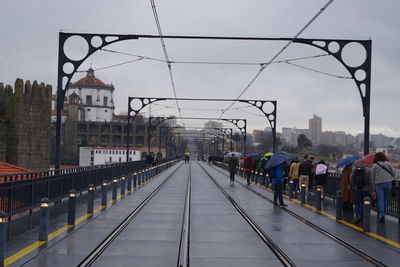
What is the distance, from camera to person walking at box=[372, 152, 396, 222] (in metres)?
13.2

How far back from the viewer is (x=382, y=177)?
13312 millimetres

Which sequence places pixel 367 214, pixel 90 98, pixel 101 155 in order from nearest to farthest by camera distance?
pixel 367 214, pixel 101 155, pixel 90 98

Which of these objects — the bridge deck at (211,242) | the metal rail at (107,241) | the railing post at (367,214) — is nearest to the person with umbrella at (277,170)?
the bridge deck at (211,242)

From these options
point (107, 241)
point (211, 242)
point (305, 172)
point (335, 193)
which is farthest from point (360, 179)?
point (305, 172)

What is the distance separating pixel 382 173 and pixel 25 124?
3514 cm

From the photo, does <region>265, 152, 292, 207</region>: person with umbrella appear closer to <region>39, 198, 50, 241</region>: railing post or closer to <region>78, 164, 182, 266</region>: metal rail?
<region>78, 164, 182, 266</region>: metal rail

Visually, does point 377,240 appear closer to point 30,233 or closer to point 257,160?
point 30,233

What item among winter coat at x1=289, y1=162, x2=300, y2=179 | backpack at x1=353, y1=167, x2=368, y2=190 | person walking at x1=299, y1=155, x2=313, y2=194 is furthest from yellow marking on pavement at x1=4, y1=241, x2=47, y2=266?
winter coat at x1=289, y1=162, x2=300, y2=179

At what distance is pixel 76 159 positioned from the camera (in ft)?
412

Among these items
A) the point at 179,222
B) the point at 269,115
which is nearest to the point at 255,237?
the point at 179,222

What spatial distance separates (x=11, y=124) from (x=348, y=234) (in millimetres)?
34992

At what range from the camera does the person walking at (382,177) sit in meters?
13.2

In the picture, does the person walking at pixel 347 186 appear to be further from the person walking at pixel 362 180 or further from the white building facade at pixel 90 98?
the white building facade at pixel 90 98

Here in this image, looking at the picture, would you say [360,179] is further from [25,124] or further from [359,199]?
[25,124]
